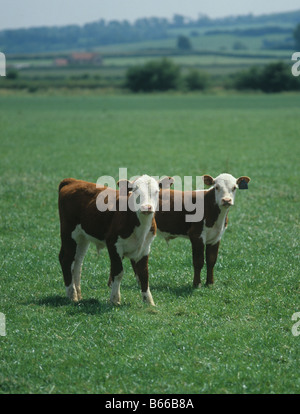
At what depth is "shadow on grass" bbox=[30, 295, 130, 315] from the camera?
8891 mm

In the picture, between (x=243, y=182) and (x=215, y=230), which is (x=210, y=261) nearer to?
(x=215, y=230)

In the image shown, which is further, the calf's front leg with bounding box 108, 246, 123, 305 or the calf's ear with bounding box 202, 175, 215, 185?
the calf's ear with bounding box 202, 175, 215, 185

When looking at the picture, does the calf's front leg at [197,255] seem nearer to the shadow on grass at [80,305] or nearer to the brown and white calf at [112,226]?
the brown and white calf at [112,226]

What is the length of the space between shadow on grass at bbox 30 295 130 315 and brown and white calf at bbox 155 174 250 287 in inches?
64.6

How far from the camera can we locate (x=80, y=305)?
9.17 m

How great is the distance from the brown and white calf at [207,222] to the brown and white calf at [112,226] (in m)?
1.17

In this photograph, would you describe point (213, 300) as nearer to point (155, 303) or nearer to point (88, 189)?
point (155, 303)

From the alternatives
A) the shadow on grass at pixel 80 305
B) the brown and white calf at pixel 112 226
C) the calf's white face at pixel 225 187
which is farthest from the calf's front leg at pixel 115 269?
the calf's white face at pixel 225 187

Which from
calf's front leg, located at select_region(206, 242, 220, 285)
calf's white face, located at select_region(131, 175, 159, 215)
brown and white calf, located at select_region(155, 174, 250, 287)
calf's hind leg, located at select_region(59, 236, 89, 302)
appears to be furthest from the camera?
calf's front leg, located at select_region(206, 242, 220, 285)

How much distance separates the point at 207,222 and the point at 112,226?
1.79m

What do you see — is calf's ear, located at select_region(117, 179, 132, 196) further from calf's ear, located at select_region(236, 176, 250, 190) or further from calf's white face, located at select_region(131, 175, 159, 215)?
calf's ear, located at select_region(236, 176, 250, 190)

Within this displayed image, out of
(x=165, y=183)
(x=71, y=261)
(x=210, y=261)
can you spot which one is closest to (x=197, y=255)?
(x=210, y=261)

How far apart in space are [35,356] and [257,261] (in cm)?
532

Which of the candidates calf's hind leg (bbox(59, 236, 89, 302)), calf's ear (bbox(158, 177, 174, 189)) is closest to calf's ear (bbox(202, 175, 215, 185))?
calf's ear (bbox(158, 177, 174, 189))
